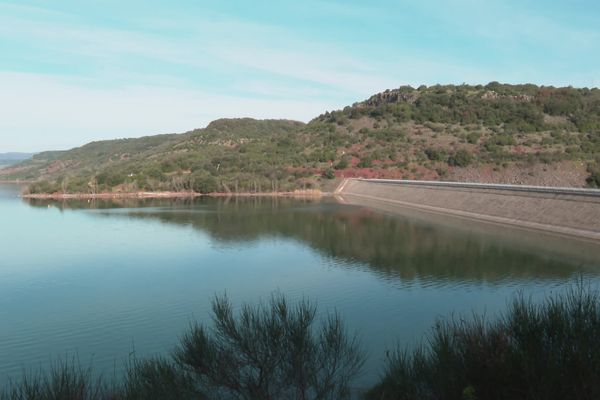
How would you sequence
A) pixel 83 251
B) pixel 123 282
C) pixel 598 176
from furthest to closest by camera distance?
pixel 598 176, pixel 83 251, pixel 123 282

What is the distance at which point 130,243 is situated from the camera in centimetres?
3247

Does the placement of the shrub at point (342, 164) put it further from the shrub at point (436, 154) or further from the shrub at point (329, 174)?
the shrub at point (436, 154)

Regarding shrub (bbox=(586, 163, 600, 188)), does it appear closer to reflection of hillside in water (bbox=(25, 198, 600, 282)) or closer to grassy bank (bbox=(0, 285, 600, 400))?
reflection of hillside in water (bbox=(25, 198, 600, 282))

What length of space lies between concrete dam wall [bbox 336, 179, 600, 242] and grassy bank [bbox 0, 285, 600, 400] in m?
23.6

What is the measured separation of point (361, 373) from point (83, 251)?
22578 millimetres

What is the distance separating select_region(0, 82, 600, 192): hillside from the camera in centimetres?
6881

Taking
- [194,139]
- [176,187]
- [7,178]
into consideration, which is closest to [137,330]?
[176,187]

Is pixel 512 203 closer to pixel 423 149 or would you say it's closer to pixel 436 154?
pixel 436 154

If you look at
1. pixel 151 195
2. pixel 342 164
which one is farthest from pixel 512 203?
pixel 151 195

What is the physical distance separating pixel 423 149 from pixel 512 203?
4392 cm

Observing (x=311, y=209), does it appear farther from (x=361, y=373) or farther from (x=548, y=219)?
(x=361, y=373)

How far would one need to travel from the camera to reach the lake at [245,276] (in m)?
14.3

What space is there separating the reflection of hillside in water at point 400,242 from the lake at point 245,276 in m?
0.08

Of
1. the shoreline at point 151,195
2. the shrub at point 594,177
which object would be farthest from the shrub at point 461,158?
the shoreline at point 151,195
